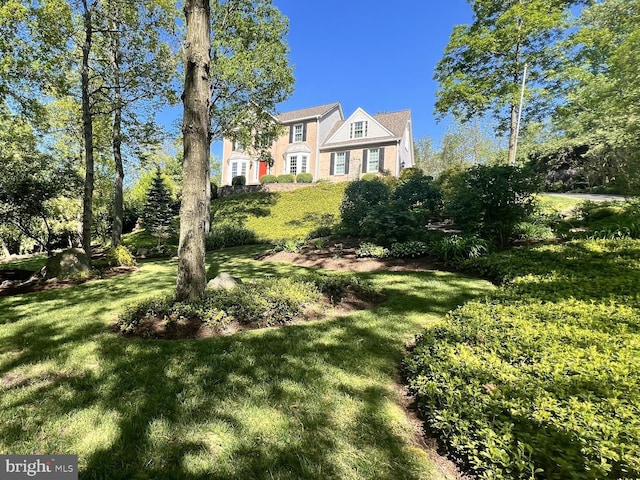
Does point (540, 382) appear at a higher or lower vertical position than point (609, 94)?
lower

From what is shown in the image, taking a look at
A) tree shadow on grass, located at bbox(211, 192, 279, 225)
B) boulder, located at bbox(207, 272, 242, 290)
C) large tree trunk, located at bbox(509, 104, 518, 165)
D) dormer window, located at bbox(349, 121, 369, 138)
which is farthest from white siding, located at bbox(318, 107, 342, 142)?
boulder, located at bbox(207, 272, 242, 290)

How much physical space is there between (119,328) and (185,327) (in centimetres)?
95

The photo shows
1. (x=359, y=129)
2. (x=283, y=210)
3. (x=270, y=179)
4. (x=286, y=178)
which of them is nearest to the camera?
(x=283, y=210)

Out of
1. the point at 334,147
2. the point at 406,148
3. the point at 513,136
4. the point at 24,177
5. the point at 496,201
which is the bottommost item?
the point at 496,201

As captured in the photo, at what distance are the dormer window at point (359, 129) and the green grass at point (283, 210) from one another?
766cm

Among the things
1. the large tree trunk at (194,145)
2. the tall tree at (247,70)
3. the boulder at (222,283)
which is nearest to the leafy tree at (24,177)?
the tall tree at (247,70)

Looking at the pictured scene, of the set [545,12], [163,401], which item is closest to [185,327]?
[163,401]

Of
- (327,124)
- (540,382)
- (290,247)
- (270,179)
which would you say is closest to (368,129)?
(327,124)

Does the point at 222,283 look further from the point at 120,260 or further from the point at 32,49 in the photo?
the point at 32,49

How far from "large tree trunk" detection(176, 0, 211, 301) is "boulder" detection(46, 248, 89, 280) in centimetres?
526

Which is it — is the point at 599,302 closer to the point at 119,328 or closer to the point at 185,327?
the point at 185,327

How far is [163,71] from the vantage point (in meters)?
11.0

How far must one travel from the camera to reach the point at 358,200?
1191 centimetres

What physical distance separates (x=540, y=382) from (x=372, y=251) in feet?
22.3
